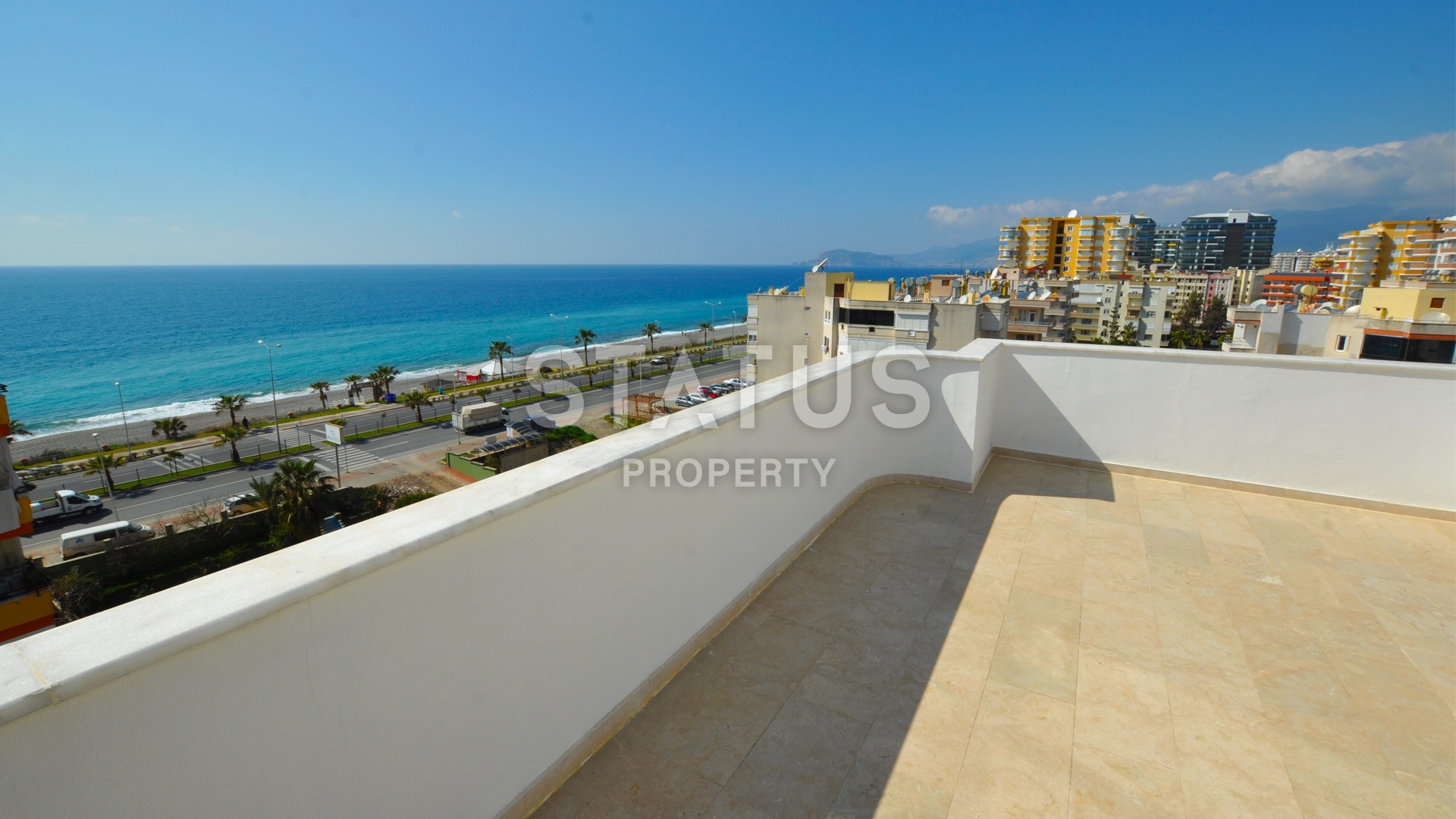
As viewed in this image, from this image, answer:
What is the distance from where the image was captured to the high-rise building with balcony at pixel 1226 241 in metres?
105

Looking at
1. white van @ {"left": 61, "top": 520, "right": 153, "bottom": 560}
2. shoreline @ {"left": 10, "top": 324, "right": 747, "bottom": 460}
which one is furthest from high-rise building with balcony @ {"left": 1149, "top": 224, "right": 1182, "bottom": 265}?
white van @ {"left": 61, "top": 520, "right": 153, "bottom": 560}

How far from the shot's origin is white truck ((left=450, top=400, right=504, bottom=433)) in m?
31.9

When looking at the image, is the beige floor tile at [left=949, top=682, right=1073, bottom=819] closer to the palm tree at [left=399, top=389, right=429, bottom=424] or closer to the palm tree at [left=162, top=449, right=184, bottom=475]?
the palm tree at [left=162, top=449, right=184, bottom=475]

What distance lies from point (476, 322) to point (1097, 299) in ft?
249

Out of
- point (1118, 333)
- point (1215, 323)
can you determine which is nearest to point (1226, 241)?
point (1215, 323)

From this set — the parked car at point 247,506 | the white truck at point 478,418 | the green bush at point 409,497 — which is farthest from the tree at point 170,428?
the green bush at point 409,497

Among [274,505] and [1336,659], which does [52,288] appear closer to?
[274,505]

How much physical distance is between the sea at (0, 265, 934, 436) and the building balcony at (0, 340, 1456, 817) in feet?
169

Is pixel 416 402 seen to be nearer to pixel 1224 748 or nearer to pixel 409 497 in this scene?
pixel 409 497

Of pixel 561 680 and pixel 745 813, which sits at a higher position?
pixel 561 680

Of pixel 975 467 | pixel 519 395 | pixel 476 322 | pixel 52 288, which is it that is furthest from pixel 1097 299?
pixel 52 288

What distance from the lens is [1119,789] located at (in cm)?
215

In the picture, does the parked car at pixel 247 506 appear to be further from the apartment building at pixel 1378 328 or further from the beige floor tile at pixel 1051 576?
the apartment building at pixel 1378 328

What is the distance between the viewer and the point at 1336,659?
2842mm
